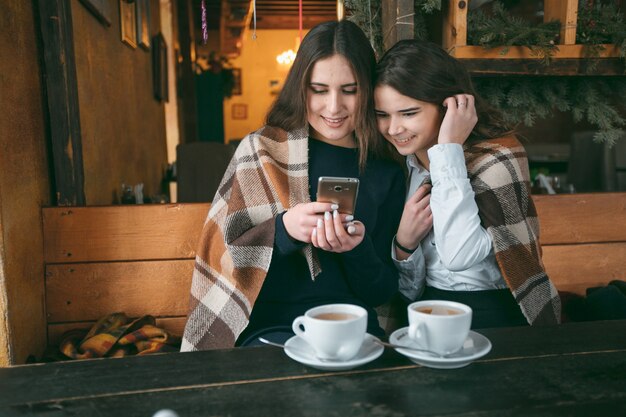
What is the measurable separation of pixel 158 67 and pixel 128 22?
4.24 ft

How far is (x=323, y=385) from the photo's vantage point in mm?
906

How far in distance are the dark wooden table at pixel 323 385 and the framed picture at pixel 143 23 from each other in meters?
3.85

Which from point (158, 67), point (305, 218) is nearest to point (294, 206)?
point (305, 218)

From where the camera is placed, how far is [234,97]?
1102 cm

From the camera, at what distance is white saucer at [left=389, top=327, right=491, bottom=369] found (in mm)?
942

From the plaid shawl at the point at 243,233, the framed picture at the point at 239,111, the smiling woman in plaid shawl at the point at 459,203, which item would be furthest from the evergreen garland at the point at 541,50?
the framed picture at the point at 239,111

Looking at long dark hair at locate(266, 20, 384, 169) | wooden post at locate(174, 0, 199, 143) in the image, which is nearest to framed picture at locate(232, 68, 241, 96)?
wooden post at locate(174, 0, 199, 143)

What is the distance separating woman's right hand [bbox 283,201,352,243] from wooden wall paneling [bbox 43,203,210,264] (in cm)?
86

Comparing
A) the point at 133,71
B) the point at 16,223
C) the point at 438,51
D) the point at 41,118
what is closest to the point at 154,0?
the point at 133,71

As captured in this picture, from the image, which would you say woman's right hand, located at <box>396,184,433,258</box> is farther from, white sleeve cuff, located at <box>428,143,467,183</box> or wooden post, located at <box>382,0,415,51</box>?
wooden post, located at <box>382,0,415,51</box>

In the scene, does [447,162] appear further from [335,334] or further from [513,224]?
[335,334]

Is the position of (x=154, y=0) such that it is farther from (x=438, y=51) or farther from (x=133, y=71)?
(x=438, y=51)

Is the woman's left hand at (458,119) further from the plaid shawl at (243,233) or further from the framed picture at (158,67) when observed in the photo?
the framed picture at (158,67)

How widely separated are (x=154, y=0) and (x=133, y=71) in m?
1.47
